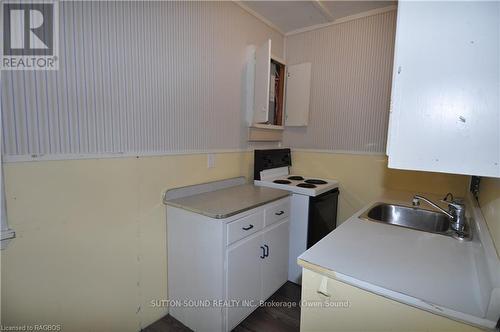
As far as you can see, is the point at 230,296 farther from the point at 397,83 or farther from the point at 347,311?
the point at 397,83

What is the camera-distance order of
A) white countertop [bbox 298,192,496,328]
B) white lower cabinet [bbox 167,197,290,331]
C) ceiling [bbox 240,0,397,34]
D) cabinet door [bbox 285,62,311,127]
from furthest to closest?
1. cabinet door [bbox 285,62,311,127]
2. ceiling [bbox 240,0,397,34]
3. white lower cabinet [bbox 167,197,290,331]
4. white countertop [bbox 298,192,496,328]

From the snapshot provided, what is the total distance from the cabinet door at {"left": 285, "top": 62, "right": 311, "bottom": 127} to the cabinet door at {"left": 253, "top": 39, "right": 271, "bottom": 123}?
62cm

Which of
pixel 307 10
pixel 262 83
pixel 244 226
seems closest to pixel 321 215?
pixel 244 226

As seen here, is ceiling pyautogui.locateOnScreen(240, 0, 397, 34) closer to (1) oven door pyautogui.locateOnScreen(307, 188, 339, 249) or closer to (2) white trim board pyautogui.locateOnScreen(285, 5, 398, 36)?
(2) white trim board pyautogui.locateOnScreen(285, 5, 398, 36)

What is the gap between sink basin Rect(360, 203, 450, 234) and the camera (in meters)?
1.62

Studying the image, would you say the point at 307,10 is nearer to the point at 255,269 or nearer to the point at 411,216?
the point at 411,216

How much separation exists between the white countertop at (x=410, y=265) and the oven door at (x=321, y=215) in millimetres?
856

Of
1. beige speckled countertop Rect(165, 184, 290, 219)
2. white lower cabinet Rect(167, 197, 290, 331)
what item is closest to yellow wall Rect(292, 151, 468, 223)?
beige speckled countertop Rect(165, 184, 290, 219)

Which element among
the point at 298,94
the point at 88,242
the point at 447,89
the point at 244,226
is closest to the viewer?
the point at 447,89

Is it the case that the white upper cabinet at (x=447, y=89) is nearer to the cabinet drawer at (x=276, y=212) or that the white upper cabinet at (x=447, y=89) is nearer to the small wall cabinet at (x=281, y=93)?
the cabinet drawer at (x=276, y=212)

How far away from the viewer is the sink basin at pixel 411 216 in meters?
1.62

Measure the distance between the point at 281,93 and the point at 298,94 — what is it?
0.19m

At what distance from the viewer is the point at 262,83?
2299 millimetres

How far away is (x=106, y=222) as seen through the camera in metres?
1.50
